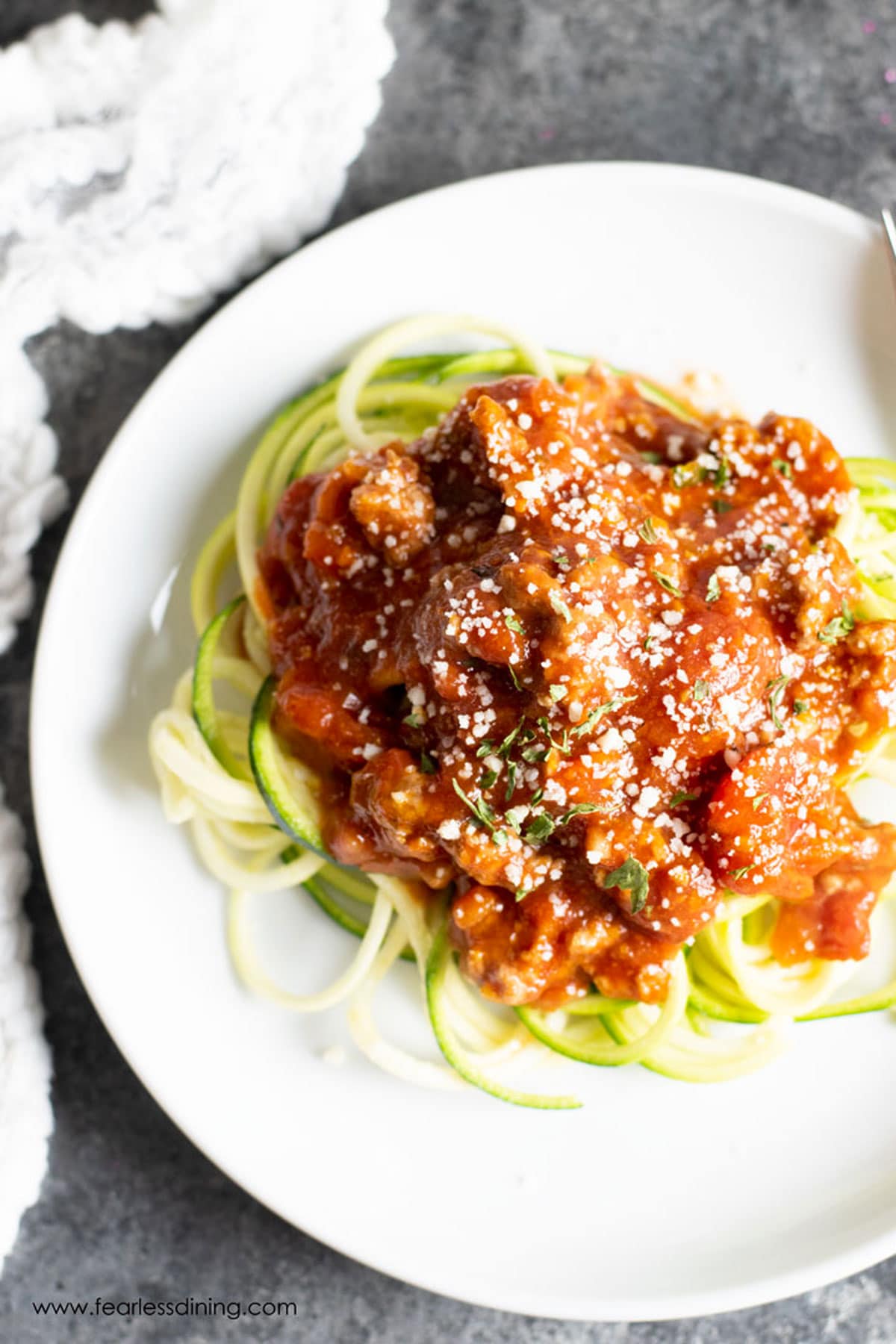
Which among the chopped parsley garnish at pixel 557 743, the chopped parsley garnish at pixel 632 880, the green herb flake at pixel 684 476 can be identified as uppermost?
the green herb flake at pixel 684 476

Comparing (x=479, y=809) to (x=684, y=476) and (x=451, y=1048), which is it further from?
(x=684, y=476)

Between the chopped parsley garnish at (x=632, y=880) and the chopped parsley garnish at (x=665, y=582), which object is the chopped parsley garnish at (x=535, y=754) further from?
the chopped parsley garnish at (x=665, y=582)

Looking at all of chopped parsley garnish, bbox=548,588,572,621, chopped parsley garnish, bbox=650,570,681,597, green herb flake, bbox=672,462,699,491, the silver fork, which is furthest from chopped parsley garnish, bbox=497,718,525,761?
the silver fork

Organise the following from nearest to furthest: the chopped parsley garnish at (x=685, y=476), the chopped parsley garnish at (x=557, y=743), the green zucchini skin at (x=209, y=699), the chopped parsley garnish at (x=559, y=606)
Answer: the chopped parsley garnish at (x=559, y=606)
the chopped parsley garnish at (x=557, y=743)
the chopped parsley garnish at (x=685, y=476)
the green zucchini skin at (x=209, y=699)

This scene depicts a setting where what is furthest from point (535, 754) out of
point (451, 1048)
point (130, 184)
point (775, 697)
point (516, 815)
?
point (130, 184)

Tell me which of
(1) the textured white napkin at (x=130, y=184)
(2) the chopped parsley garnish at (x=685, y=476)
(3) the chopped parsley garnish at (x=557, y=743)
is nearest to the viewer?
(3) the chopped parsley garnish at (x=557, y=743)

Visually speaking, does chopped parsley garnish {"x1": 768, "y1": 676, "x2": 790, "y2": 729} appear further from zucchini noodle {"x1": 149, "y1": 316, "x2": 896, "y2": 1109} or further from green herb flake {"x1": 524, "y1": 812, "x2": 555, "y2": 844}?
green herb flake {"x1": 524, "y1": 812, "x2": 555, "y2": 844}

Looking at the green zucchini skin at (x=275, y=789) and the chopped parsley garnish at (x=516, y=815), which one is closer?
the chopped parsley garnish at (x=516, y=815)

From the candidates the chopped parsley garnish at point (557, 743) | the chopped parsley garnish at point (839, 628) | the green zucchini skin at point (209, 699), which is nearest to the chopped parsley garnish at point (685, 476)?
the chopped parsley garnish at point (839, 628)
